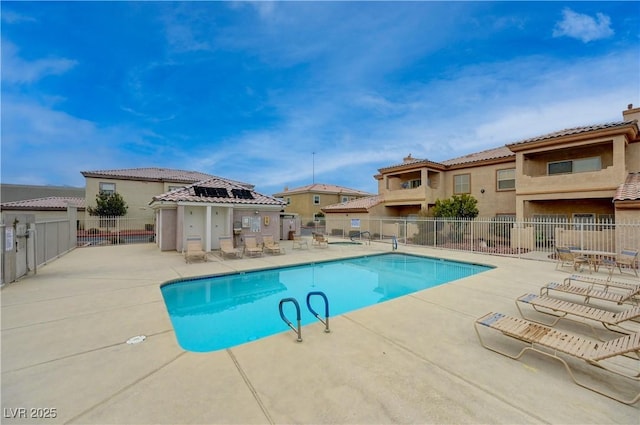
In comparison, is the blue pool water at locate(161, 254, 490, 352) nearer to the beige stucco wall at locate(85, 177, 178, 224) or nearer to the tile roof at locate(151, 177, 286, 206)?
the tile roof at locate(151, 177, 286, 206)

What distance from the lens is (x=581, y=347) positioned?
351cm

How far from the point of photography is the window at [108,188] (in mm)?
24516

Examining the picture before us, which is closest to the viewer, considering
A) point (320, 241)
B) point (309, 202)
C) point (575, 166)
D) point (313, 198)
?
point (575, 166)

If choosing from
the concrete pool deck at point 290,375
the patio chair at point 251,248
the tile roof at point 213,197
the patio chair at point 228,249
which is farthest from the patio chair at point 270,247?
the concrete pool deck at point 290,375

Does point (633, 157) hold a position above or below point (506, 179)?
above

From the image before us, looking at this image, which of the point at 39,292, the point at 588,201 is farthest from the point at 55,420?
the point at 588,201

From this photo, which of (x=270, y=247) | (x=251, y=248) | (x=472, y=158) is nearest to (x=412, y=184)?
(x=472, y=158)

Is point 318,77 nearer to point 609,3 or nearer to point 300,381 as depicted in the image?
point 609,3

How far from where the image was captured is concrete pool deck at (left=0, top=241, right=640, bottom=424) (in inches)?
113

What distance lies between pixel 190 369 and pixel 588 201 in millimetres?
22796

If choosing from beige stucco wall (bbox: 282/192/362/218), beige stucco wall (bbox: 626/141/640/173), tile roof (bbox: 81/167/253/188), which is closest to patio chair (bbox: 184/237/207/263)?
tile roof (bbox: 81/167/253/188)

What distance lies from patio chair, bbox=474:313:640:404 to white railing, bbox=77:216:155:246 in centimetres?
2297

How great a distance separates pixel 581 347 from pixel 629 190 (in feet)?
50.7

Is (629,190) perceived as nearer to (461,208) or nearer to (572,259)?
(572,259)
